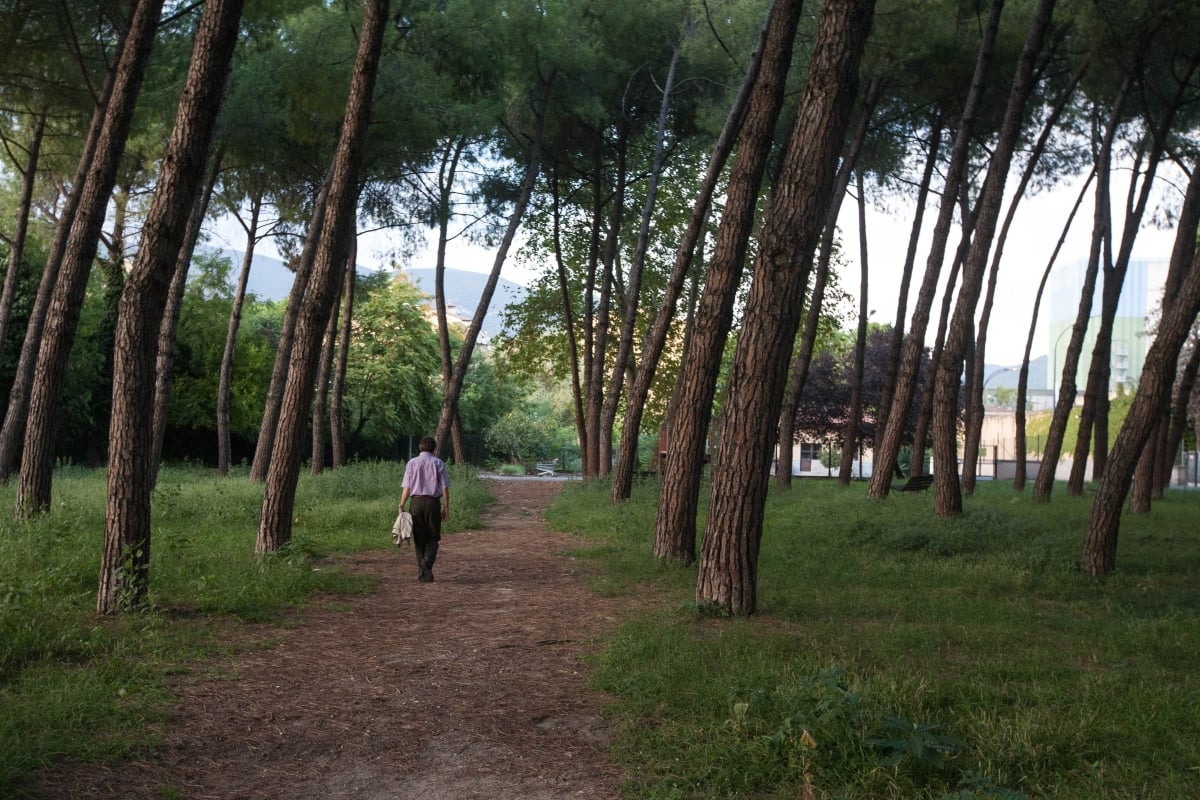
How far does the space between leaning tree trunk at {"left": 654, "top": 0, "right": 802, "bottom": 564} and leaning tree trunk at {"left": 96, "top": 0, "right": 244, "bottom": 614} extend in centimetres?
465

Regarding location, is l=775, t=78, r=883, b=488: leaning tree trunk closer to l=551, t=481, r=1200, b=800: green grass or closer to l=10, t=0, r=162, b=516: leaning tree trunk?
l=551, t=481, r=1200, b=800: green grass

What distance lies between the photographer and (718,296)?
11102mm

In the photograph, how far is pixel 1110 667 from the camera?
6941 millimetres

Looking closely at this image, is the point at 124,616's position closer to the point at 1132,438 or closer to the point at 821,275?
the point at 1132,438

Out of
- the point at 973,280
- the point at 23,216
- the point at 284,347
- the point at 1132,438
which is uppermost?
the point at 23,216

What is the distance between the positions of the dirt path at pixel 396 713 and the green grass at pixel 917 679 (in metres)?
0.36

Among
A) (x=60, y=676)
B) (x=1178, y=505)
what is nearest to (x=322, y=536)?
(x=60, y=676)

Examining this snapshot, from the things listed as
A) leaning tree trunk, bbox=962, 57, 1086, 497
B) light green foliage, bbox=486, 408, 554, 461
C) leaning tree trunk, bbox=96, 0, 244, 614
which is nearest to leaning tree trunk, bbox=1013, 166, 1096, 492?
leaning tree trunk, bbox=962, 57, 1086, 497

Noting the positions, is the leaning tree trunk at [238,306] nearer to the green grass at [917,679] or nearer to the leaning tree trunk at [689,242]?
the leaning tree trunk at [689,242]

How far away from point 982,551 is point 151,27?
10063 mm

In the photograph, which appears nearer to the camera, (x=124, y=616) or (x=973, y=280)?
(x=124, y=616)

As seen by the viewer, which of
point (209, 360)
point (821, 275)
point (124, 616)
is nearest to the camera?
point (124, 616)

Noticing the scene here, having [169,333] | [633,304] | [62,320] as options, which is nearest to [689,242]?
[633,304]

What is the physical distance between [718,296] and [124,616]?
6029mm
